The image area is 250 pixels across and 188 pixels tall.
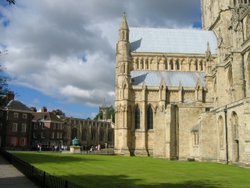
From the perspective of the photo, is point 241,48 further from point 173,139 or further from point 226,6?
point 226,6

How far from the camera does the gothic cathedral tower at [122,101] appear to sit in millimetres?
54781

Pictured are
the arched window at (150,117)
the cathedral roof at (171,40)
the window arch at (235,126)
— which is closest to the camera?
the window arch at (235,126)

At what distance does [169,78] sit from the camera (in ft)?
196

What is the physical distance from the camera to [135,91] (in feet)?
187

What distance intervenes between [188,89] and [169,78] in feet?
14.0

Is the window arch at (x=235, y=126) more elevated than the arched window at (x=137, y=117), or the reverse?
the arched window at (x=137, y=117)

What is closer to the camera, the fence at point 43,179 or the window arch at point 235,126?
the fence at point 43,179

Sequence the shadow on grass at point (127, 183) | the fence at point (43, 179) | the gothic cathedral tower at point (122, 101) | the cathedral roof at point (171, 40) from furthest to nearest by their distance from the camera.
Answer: the cathedral roof at point (171, 40), the gothic cathedral tower at point (122, 101), the shadow on grass at point (127, 183), the fence at point (43, 179)

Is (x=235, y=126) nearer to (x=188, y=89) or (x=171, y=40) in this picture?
(x=188, y=89)

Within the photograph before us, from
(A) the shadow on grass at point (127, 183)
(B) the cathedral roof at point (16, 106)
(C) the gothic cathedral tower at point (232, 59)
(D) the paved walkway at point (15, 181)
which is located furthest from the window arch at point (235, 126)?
(B) the cathedral roof at point (16, 106)

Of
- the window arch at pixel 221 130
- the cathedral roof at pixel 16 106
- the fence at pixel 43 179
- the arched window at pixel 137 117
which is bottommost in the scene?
the fence at pixel 43 179

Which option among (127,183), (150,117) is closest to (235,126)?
(127,183)

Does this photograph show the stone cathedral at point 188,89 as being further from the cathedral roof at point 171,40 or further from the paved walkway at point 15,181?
the paved walkway at point 15,181

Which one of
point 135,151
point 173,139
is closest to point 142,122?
point 135,151
